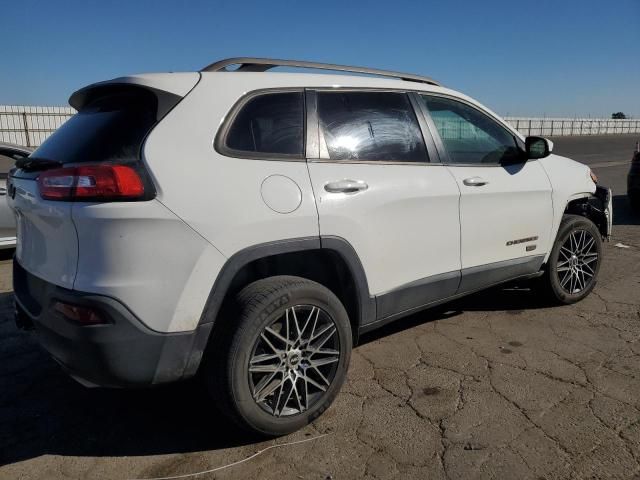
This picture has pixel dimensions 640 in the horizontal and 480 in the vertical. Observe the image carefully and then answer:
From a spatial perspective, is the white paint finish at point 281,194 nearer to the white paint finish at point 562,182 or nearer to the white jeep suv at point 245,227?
the white jeep suv at point 245,227

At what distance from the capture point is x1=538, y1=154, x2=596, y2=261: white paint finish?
4.13 m

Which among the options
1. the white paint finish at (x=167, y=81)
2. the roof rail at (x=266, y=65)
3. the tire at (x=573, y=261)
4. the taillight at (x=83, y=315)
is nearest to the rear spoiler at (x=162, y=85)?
the white paint finish at (x=167, y=81)

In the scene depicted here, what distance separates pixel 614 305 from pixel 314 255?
3078mm

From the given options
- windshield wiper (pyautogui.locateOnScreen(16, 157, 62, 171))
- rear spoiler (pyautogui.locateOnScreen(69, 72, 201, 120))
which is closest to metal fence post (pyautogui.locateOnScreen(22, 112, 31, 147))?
windshield wiper (pyautogui.locateOnScreen(16, 157, 62, 171))

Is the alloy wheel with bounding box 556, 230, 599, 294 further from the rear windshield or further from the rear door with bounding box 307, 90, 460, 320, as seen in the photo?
the rear windshield

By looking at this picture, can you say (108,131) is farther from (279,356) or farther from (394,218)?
(394,218)

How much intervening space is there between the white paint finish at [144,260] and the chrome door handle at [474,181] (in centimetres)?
192

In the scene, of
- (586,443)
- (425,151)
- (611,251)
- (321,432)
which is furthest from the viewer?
(611,251)

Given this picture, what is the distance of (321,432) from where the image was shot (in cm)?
270

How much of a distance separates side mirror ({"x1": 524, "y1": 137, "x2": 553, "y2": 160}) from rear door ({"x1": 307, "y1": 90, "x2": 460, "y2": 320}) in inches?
39.0

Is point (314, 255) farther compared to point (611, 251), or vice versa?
point (611, 251)

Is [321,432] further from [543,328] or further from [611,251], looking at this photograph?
[611,251]

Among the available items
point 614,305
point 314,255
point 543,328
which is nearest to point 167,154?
point 314,255

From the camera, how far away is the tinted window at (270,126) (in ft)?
8.44
